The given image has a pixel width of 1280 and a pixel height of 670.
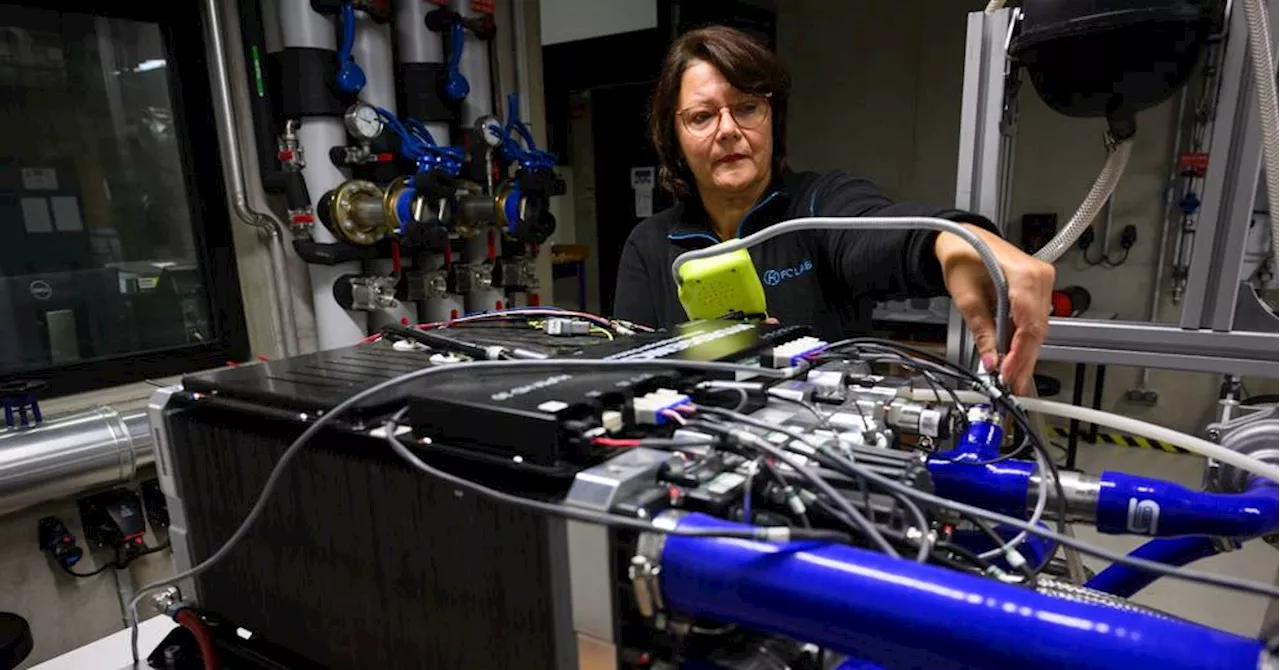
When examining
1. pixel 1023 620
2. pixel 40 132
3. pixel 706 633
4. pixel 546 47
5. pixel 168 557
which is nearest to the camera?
pixel 1023 620

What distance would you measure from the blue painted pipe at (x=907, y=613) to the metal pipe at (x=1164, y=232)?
10.2 feet

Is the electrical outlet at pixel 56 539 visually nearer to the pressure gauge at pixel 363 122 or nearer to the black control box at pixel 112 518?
the black control box at pixel 112 518

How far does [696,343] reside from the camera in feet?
1.98

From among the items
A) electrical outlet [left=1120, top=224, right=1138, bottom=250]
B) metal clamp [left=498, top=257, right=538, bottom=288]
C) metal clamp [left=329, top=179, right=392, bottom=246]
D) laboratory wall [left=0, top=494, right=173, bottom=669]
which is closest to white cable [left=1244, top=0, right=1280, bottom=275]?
metal clamp [left=329, top=179, right=392, bottom=246]

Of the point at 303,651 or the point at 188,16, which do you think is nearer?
the point at 303,651

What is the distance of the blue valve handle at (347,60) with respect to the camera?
1.67 meters

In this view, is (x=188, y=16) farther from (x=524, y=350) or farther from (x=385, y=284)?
(x=524, y=350)

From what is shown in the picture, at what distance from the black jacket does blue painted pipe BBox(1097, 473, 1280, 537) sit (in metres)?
0.32

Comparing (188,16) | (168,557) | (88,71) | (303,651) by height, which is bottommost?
(168,557)

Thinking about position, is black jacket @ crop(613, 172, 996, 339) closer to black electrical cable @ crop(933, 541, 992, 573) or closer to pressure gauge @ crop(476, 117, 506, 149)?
black electrical cable @ crop(933, 541, 992, 573)

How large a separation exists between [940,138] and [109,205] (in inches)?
130

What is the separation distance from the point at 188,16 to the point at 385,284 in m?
0.85

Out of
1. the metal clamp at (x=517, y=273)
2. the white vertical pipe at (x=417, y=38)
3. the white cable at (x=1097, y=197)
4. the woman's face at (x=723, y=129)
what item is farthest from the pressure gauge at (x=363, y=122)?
the white cable at (x=1097, y=197)

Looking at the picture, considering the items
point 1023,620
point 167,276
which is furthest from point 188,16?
point 1023,620
